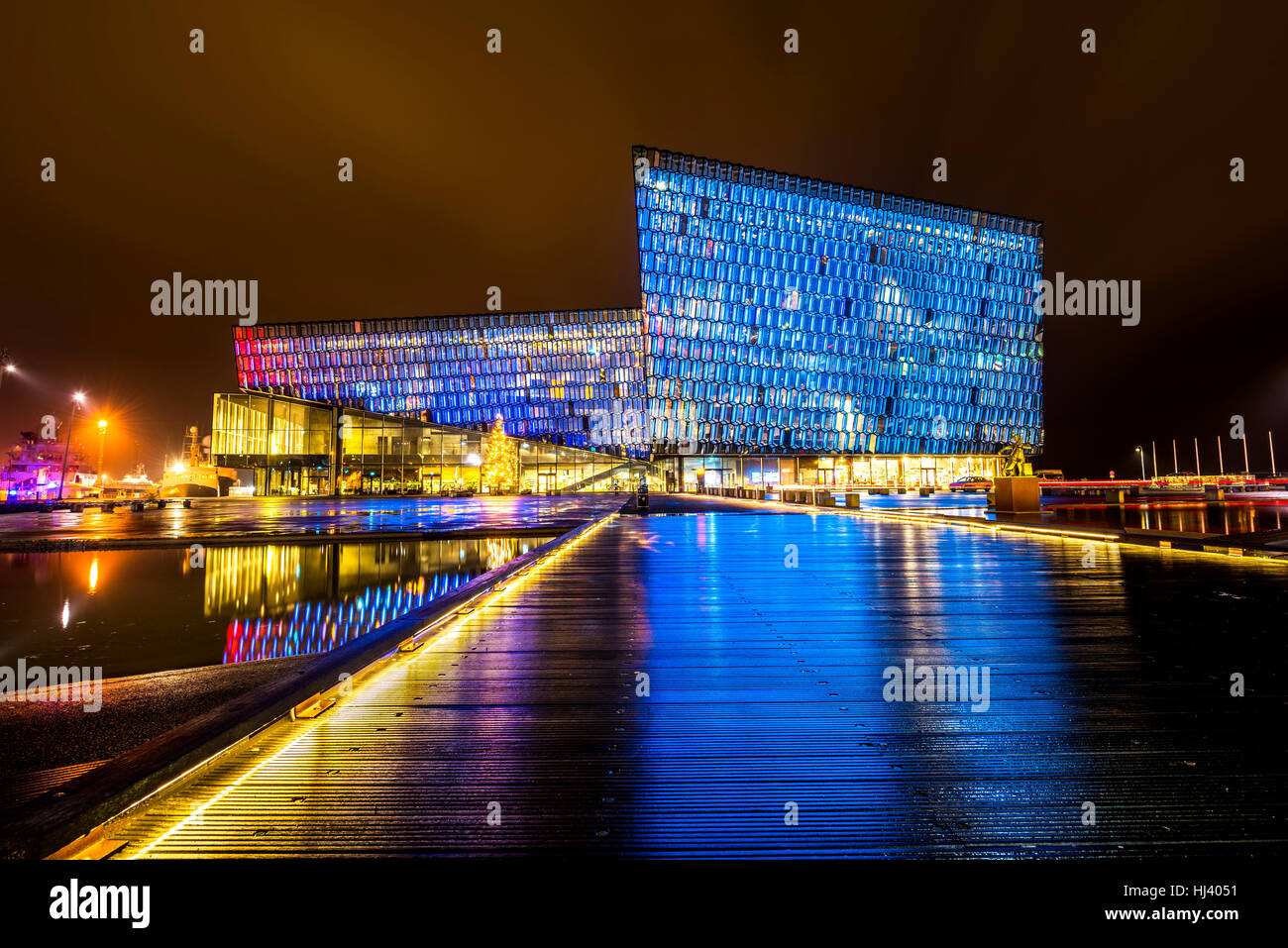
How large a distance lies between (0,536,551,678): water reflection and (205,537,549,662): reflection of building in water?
0.10 ft

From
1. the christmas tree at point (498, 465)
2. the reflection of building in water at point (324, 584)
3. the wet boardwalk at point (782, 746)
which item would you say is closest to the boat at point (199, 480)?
the christmas tree at point (498, 465)

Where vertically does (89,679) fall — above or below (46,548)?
below

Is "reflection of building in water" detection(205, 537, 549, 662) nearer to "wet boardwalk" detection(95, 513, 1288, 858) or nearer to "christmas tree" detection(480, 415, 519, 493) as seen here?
"wet boardwalk" detection(95, 513, 1288, 858)

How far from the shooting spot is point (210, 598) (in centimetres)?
1338

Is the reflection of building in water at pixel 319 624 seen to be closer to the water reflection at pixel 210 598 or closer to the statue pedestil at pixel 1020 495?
the water reflection at pixel 210 598

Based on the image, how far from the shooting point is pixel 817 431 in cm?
7738

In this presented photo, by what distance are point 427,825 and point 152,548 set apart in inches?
935

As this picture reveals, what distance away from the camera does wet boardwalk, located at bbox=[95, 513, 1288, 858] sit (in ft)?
8.74

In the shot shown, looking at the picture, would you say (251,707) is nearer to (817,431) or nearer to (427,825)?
(427,825)

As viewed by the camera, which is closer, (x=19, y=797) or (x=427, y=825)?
(x=427, y=825)

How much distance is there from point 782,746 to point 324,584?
14.5 meters

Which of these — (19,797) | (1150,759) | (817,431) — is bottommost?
(19,797)
